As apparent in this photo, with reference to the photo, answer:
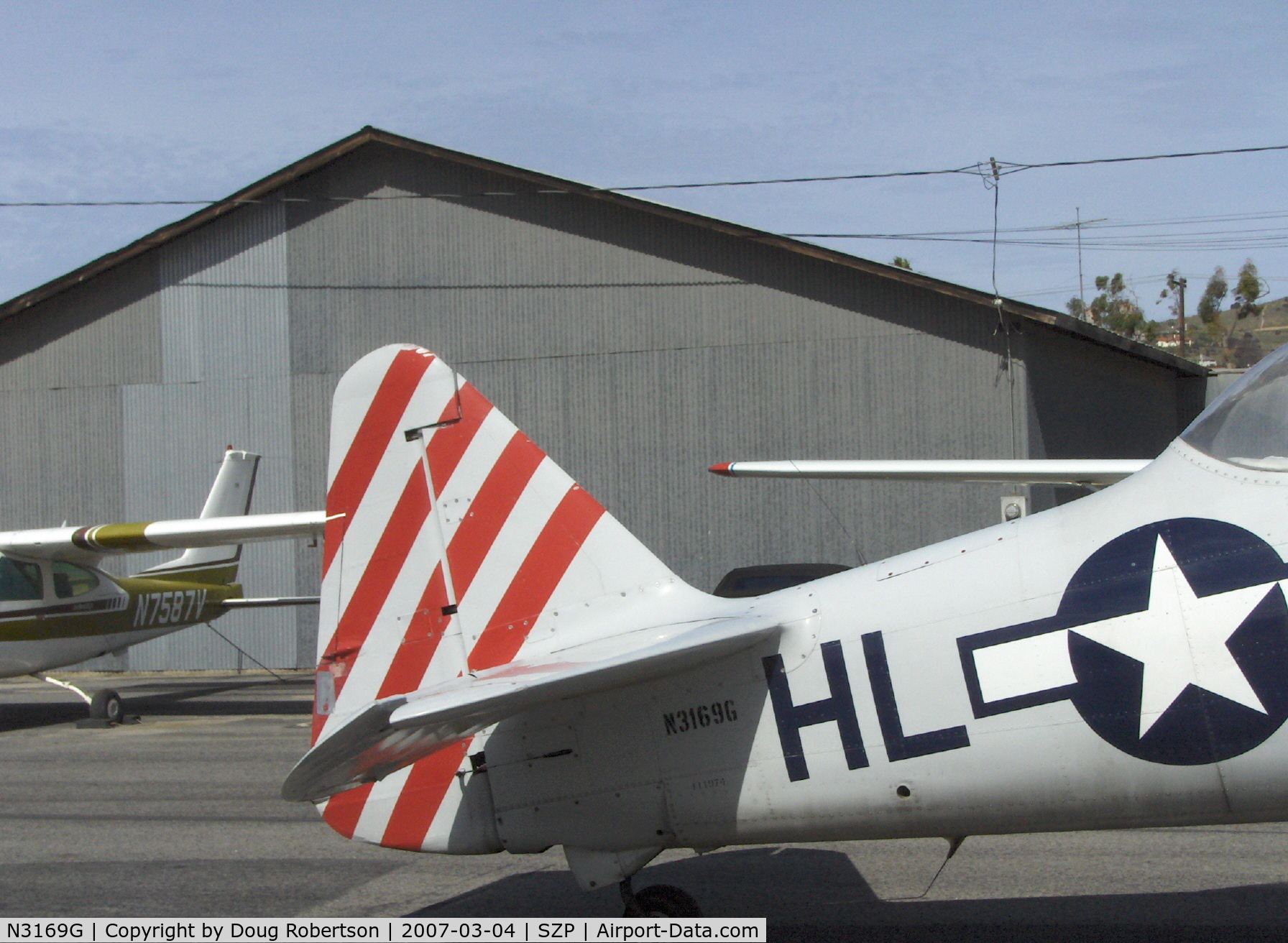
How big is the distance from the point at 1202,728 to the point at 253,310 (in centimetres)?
1983

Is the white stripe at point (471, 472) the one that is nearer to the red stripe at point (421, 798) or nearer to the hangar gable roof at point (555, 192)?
the red stripe at point (421, 798)

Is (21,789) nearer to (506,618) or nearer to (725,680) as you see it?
(506,618)

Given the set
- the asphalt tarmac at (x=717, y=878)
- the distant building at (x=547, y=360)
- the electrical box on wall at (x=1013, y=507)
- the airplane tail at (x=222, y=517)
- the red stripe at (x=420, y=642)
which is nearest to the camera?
the red stripe at (x=420, y=642)

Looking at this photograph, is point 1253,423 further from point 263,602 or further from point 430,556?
point 263,602

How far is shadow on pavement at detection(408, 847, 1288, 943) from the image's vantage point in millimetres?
4980

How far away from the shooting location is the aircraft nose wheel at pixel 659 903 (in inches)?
177

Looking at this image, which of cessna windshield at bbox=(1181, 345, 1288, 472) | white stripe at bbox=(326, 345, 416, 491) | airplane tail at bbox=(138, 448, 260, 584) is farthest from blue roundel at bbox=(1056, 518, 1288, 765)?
airplane tail at bbox=(138, 448, 260, 584)

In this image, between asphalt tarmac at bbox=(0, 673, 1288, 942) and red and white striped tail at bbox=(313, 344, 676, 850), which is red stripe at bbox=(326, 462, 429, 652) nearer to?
red and white striped tail at bbox=(313, 344, 676, 850)

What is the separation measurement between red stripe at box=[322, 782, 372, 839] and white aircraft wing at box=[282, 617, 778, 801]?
52 cm

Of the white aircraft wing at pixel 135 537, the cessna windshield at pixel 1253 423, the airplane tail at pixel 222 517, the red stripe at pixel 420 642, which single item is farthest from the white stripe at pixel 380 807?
the airplane tail at pixel 222 517

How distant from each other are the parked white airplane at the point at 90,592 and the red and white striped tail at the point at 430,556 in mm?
8673

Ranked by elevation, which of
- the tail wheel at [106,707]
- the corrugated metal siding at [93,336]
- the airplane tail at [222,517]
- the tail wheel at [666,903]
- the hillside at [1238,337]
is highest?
the hillside at [1238,337]

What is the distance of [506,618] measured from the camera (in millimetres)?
4629

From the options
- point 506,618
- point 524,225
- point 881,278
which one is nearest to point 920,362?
point 881,278
